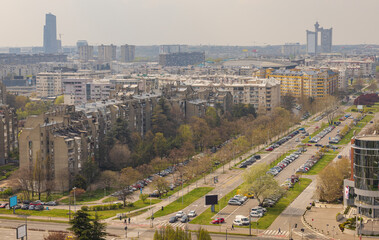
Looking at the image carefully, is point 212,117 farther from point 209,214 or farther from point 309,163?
point 209,214

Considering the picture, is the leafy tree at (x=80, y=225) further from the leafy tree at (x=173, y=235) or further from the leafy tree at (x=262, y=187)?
the leafy tree at (x=262, y=187)

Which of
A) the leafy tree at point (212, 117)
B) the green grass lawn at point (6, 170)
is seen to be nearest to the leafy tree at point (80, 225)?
the green grass lawn at point (6, 170)

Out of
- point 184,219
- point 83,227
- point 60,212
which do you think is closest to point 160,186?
point 184,219

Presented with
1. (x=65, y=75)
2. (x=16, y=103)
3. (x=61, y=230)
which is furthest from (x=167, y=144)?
(x=65, y=75)

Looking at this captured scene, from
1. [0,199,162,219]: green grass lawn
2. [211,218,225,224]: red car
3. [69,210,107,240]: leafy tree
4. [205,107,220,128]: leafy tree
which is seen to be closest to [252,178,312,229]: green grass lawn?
[211,218,225,224]: red car

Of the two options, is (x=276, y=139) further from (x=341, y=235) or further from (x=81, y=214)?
(x=81, y=214)

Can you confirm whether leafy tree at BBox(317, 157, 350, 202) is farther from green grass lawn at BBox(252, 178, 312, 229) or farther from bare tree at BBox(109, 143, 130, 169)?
bare tree at BBox(109, 143, 130, 169)
